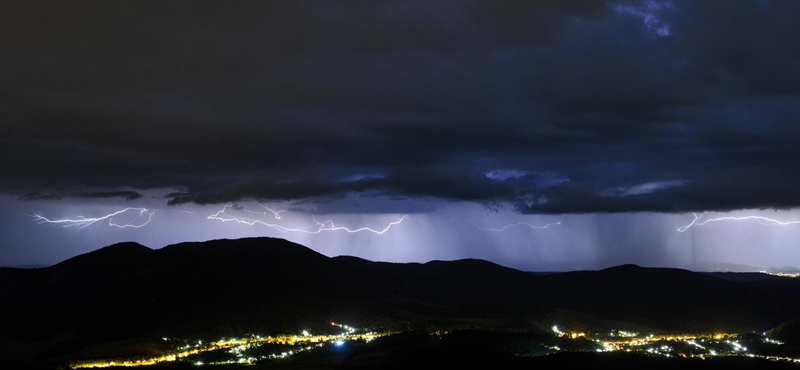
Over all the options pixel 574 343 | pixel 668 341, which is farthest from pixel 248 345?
pixel 668 341

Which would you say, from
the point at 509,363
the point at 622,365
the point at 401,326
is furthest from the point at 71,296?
the point at 622,365

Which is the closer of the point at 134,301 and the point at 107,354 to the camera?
the point at 107,354

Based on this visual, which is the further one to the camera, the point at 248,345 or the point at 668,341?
the point at 668,341

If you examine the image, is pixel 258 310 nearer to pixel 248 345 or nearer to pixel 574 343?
pixel 248 345

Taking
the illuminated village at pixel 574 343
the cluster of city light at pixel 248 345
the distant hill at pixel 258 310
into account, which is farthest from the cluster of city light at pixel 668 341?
the cluster of city light at pixel 248 345

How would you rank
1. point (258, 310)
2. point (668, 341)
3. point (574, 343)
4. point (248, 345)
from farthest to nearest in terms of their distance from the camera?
1. point (258, 310)
2. point (668, 341)
3. point (248, 345)
4. point (574, 343)

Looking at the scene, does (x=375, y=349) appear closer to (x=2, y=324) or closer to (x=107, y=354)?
(x=107, y=354)

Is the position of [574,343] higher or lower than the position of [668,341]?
higher
